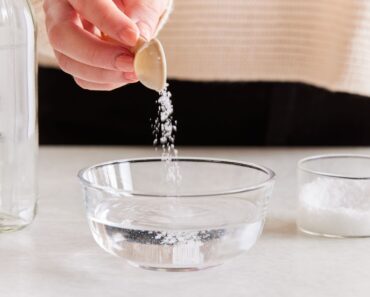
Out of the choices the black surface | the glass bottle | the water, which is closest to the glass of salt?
the water

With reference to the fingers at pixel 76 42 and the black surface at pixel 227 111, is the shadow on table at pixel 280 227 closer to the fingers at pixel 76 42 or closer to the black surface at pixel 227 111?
the fingers at pixel 76 42

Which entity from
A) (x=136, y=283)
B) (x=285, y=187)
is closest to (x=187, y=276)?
(x=136, y=283)

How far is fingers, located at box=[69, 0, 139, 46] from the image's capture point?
74 centimetres

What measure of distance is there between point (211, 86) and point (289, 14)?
0.16m

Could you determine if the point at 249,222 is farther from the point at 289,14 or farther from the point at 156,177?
the point at 289,14

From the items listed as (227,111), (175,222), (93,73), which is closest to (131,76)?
(93,73)

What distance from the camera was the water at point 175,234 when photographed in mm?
688

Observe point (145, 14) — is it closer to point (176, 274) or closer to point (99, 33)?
point (99, 33)

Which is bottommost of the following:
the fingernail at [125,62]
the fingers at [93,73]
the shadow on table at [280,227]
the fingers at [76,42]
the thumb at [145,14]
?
the shadow on table at [280,227]

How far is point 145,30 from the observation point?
2.64ft

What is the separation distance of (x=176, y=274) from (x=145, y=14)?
26 centimetres

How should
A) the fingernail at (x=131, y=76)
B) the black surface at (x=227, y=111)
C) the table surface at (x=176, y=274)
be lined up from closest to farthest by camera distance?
the table surface at (x=176, y=274) → the fingernail at (x=131, y=76) → the black surface at (x=227, y=111)

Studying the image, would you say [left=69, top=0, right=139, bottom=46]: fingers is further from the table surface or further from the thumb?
the table surface

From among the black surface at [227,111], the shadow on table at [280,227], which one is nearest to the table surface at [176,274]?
the shadow on table at [280,227]
